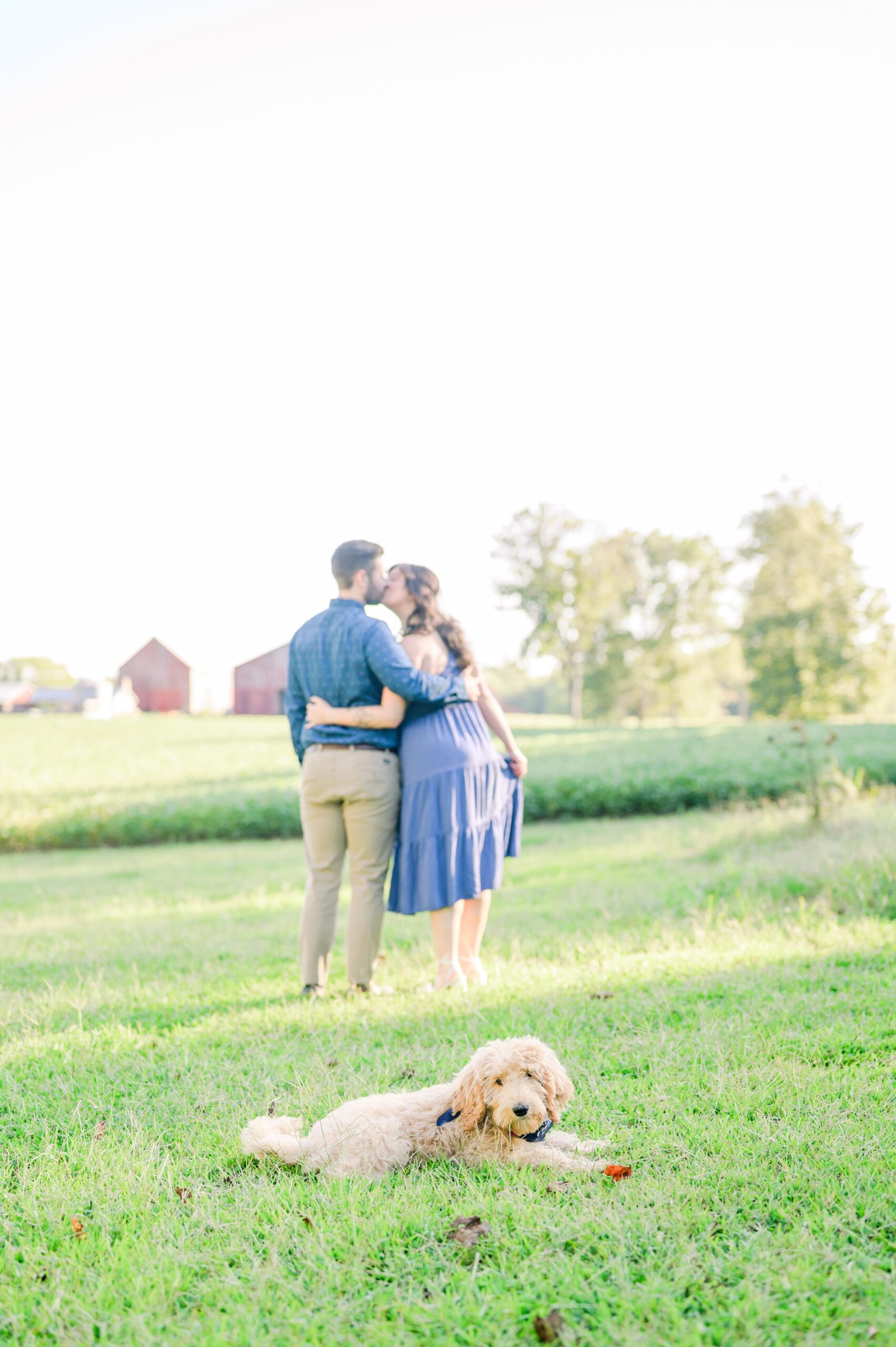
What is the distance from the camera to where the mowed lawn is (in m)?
2.00

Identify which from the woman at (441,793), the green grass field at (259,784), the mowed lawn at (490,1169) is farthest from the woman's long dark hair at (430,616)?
the green grass field at (259,784)

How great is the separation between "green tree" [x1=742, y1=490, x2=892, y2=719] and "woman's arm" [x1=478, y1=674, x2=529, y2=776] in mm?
37309

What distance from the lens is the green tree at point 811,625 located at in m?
40.6

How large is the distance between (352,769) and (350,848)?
425 mm

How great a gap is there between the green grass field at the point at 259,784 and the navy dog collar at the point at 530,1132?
1085cm

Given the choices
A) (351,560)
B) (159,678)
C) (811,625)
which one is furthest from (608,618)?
(351,560)

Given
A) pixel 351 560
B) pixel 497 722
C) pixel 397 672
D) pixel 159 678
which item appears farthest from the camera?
pixel 159 678

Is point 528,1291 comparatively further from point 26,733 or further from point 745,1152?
point 26,733

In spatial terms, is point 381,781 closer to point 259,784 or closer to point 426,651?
point 426,651

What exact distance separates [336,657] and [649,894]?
11.9ft

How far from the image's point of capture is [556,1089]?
2650 millimetres

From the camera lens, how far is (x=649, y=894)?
23.3 feet

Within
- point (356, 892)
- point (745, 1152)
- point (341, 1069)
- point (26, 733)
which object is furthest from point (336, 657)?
point (26, 733)

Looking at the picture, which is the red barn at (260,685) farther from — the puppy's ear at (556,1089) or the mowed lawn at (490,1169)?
the puppy's ear at (556,1089)
